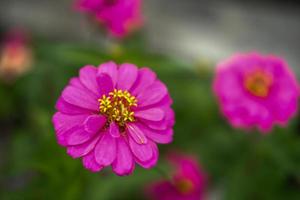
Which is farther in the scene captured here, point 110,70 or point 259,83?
point 259,83

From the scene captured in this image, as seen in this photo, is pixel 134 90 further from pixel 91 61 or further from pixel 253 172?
pixel 253 172

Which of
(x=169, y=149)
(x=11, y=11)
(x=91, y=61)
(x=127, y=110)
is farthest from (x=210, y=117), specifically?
(x=11, y=11)

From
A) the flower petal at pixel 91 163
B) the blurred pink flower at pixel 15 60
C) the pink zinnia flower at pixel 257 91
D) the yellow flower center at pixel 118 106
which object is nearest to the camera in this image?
the flower petal at pixel 91 163

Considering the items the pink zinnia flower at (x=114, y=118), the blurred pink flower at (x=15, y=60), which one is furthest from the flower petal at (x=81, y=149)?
the blurred pink flower at (x=15, y=60)

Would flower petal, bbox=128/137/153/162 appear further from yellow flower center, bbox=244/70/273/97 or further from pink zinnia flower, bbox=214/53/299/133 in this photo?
yellow flower center, bbox=244/70/273/97

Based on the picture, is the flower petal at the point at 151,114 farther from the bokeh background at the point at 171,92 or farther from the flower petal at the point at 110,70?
the bokeh background at the point at 171,92

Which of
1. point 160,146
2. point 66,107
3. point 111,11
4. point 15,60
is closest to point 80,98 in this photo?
point 66,107

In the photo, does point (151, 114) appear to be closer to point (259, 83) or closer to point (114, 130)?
point (114, 130)
